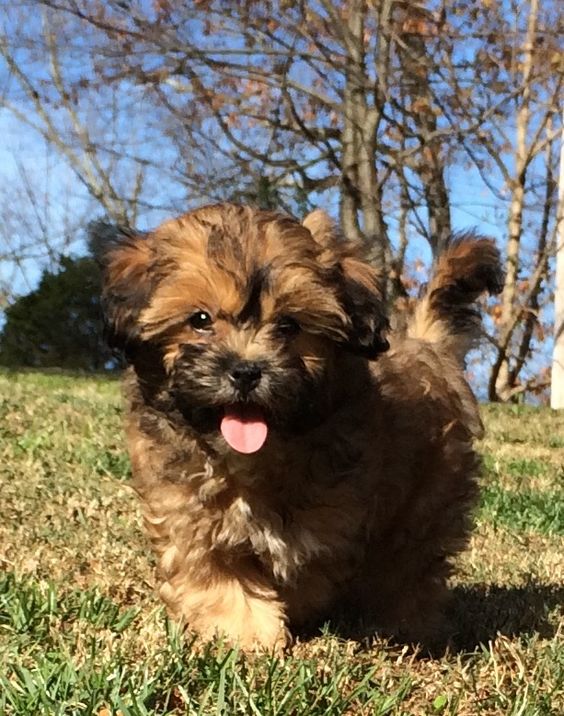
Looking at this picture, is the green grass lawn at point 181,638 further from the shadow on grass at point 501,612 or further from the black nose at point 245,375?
the black nose at point 245,375

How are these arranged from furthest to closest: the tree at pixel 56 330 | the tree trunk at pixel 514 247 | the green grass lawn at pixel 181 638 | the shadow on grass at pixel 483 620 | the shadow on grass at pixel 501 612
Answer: the tree at pixel 56 330, the tree trunk at pixel 514 247, the shadow on grass at pixel 501 612, the shadow on grass at pixel 483 620, the green grass lawn at pixel 181 638

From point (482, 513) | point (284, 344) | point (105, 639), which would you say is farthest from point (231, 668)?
point (482, 513)

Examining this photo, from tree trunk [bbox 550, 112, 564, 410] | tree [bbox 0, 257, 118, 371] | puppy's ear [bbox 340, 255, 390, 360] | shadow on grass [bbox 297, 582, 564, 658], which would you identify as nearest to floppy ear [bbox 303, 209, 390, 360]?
puppy's ear [bbox 340, 255, 390, 360]

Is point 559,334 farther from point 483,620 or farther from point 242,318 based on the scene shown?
point 242,318

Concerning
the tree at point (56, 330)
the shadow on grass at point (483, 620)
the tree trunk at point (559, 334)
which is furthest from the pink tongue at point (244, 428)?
the tree at point (56, 330)

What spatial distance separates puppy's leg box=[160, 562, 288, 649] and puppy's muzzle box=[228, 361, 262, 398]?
1.91ft

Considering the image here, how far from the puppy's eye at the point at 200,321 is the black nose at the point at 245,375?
0.20 meters

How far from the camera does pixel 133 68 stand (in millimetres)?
12516

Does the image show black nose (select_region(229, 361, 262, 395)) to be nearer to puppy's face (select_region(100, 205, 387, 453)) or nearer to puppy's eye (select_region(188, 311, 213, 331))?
puppy's face (select_region(100, 205, 387, 453))

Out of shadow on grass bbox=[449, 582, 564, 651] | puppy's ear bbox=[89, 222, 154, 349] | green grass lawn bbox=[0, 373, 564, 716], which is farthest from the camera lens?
shadow on grass bbox=[449, 582, 564, 651]

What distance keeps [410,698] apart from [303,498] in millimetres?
634

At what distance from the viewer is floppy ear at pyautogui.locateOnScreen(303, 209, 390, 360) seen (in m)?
3.04

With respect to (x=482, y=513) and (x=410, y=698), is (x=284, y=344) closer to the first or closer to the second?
(x=410, y=698)

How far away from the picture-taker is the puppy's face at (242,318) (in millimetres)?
2756
